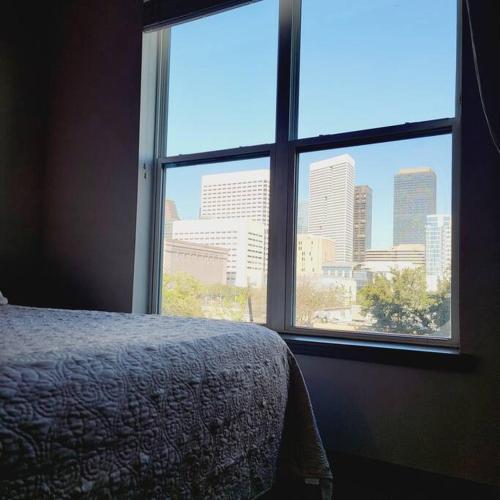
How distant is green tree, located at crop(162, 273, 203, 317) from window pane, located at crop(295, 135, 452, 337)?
0.62 meters

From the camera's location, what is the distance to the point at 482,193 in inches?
70.2

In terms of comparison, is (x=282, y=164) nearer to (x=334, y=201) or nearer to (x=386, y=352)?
(x=334, y=201)

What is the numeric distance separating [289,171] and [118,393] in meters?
1.64

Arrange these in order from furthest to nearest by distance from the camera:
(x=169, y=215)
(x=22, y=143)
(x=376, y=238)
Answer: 1. (x=22, y=143)
2. (x=169, y=215)
3. (x=376, y=238)

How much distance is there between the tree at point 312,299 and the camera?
2182 mm

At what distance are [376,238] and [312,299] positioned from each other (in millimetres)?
441

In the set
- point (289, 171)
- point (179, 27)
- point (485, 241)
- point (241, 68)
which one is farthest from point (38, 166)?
point (485, 241)

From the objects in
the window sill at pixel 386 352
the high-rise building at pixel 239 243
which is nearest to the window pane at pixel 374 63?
the high-rise building at pixel 239 243

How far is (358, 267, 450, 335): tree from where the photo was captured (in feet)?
6.36

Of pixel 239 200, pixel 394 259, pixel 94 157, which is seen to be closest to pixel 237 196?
pixel 239 200

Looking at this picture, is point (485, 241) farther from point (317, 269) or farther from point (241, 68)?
point (241, 68)

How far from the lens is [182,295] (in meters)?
2.64

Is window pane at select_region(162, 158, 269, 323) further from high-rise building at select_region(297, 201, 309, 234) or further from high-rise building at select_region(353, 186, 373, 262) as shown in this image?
high-rise building at select_region(353, 186, 373, 262)

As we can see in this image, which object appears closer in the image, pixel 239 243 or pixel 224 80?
pixel 239 243
